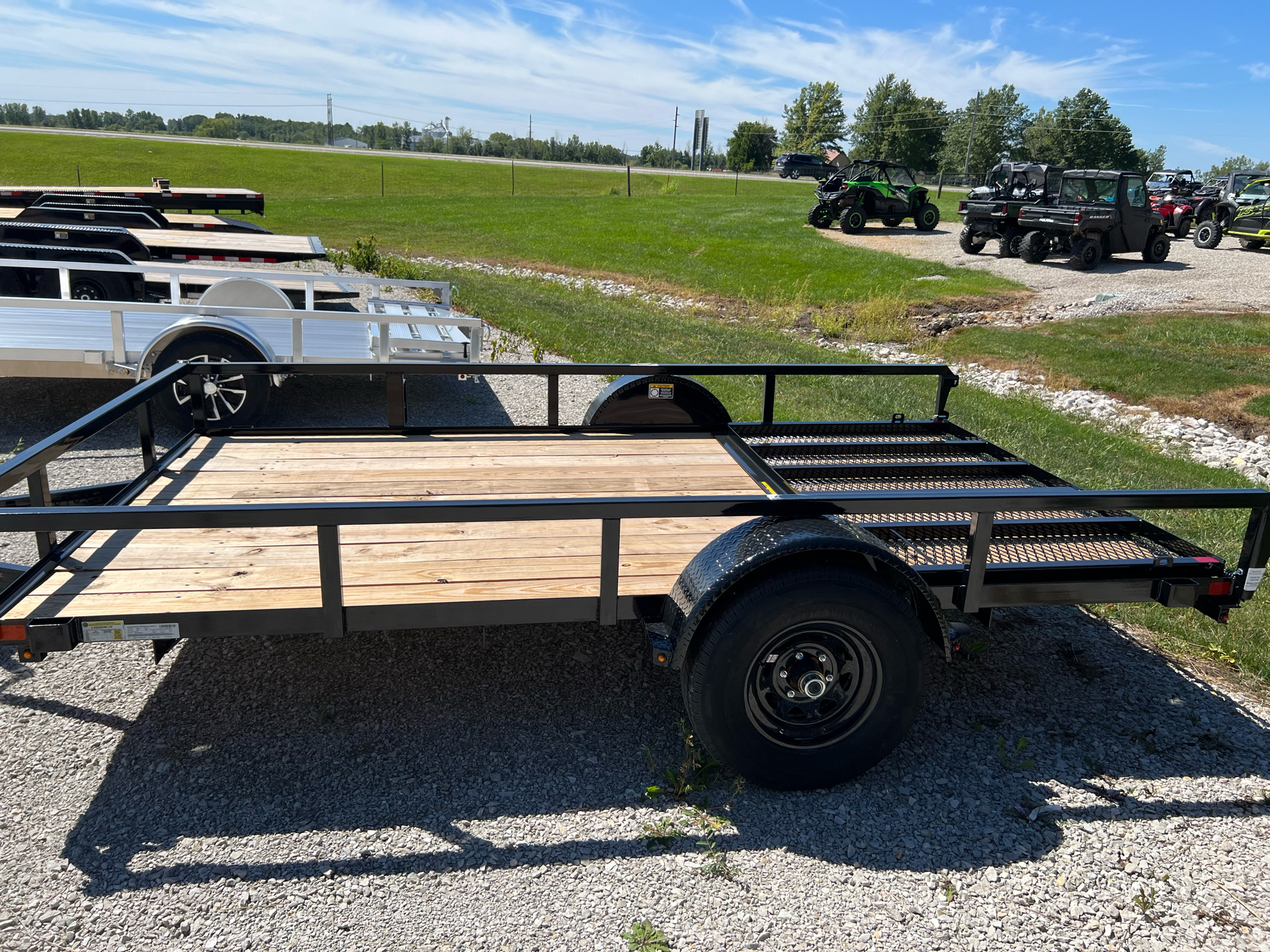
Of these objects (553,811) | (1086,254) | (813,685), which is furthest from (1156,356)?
(553,811)

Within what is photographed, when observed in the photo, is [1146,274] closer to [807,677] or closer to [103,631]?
[807,677]

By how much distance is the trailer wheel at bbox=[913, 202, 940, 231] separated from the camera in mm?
29391

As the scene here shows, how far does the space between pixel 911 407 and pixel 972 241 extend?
16115 millimetres

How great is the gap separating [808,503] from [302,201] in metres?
38.9

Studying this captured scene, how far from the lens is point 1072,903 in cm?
296

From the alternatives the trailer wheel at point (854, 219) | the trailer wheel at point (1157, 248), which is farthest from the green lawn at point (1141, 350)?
the trailer wheel at point (854, 219)

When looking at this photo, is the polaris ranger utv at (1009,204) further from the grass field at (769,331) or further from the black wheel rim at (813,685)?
the black wheel rim at (813,685)

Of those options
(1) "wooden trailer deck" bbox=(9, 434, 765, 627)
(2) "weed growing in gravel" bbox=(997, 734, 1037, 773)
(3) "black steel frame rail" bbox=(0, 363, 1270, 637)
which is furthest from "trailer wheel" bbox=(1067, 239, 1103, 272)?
(2) "weed growing in gravel" bbox=(997, 734, 1037, 773)

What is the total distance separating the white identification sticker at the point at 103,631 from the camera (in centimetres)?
297

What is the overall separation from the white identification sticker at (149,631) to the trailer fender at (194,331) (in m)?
4.58

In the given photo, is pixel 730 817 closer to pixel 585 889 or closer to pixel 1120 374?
pixel 585 889

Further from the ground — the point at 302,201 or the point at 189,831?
the point at 302,201

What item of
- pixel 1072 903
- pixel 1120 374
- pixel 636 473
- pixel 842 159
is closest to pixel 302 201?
pixel 842 159

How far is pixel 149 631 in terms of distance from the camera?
3021 millimetres
